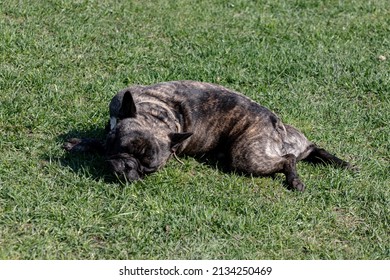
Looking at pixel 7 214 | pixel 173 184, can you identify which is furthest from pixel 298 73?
pixel 7 214

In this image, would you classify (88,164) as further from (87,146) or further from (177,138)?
(177,138)

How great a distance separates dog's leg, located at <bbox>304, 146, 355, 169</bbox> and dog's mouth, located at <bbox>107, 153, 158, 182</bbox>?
72.8 inches

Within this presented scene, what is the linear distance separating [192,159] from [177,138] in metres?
0.60

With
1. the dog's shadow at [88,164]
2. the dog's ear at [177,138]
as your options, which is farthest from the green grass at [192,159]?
the dog's ear at [177,138]

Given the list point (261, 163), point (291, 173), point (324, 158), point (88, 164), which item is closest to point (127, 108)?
point (88, 164)

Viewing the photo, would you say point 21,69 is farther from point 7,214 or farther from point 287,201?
point 287,201

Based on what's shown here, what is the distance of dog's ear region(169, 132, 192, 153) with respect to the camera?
661 cm

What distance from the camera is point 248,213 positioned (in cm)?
646

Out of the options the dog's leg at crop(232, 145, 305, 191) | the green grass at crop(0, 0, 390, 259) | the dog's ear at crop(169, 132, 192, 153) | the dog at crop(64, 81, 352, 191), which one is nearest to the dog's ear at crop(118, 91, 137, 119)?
the dog at crop(64, 81, 352, 191)

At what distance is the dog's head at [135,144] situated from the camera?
21.1 ft

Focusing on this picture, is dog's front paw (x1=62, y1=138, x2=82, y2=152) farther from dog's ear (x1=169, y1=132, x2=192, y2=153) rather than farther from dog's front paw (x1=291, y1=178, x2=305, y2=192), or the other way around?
dog's front paw (x1=291, y1=178, x2=305, y2=192)

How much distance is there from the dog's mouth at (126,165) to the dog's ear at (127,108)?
42 centimetres

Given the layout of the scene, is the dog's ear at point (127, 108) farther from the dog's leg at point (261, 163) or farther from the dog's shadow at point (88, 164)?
the dog's leg at point (261, 163)

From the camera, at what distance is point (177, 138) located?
21.9 feet
